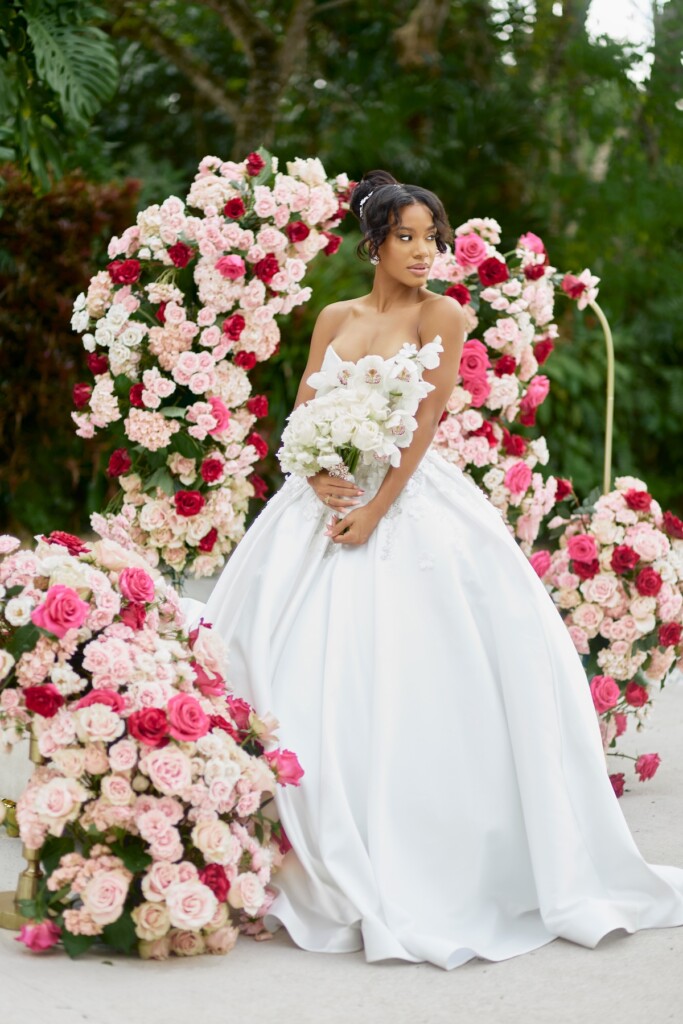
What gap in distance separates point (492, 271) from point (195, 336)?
3.81 ft

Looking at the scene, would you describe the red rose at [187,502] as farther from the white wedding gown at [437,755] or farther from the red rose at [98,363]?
the white wedding gown at [437,755]

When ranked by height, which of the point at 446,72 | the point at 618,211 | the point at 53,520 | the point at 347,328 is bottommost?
the point at 53,520

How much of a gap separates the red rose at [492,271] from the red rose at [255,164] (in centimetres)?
92

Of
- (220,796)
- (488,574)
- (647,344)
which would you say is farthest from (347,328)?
(647,344)

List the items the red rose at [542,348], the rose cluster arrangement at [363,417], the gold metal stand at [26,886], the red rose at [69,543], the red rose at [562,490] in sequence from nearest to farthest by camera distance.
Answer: the gold metal stand at [26,886], the red rose at [69,543], the rose cluster arrangement at [363,417], the red rose at [562,490], the red rose at [542,348]

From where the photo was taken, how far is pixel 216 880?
3.12m

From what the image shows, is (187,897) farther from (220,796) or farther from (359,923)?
(359,923)

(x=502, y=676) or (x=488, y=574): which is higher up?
(x=488, y=574)

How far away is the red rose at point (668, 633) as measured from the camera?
15.4 ft

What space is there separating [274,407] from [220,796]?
5889 mm

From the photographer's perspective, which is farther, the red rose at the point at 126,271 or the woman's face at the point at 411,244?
the red rose at the point at 126,271

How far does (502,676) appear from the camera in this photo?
3.55 m

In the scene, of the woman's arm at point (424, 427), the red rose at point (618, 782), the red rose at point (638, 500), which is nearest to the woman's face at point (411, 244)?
the woman's arm at point (424, 427)

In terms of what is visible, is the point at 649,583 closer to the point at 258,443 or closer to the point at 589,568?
the point at 589,568
